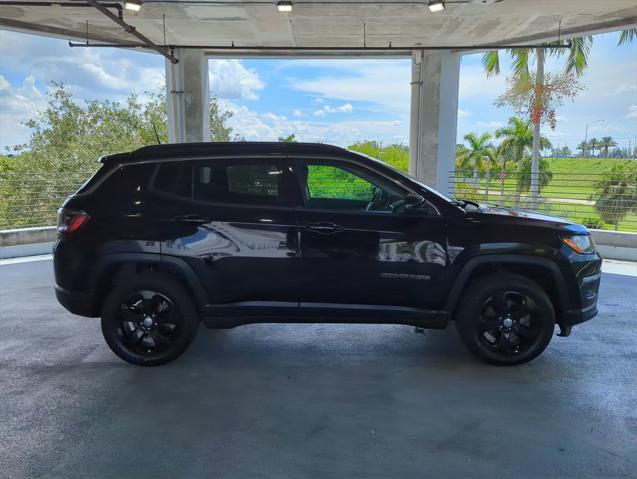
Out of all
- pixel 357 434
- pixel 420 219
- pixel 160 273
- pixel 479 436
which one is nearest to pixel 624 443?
pixel 479 436

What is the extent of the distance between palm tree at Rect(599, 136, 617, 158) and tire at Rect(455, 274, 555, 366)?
20.8 meters

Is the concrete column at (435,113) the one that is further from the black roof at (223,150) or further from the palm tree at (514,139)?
the palm tree at (514,139)

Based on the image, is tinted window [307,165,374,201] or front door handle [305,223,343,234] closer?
front door handle [305,223,343,234]

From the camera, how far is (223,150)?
12.1ft

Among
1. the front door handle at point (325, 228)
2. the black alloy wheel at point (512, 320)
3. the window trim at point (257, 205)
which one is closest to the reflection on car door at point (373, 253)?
the front door handle at point (325, 228)

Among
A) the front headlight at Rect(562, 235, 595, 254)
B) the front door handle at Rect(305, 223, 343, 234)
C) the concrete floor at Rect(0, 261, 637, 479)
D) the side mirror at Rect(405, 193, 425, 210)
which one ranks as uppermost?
the side mirror at Rect(405, 193, 425, 210)

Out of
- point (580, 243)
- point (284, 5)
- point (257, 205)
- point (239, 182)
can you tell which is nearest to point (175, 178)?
point (239, 182)

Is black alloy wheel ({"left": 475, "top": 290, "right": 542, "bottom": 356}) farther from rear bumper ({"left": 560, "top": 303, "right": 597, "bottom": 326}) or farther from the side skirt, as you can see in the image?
the side skirt

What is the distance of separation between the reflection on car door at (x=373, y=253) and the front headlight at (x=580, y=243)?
3.13 feet

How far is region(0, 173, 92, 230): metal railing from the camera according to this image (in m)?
9.34

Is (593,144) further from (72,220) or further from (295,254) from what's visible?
(72,220)

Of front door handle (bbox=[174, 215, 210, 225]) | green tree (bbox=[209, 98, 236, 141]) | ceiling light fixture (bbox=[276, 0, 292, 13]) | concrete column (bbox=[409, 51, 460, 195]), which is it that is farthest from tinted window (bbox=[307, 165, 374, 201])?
green tree (bbox=[209, 98, 236, 141])

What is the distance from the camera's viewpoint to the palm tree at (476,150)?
33.6 meters

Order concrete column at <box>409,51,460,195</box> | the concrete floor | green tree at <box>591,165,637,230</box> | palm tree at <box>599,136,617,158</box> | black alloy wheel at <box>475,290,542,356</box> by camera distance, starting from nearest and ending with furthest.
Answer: the concrete floor → black alloy wheel at <box>475,290,542,356</box> → green tree at <box>591,165,637,230</box> → concrete column at <box>409,51,460,195</box> → palm tree at <box>599,136,617,158</box>
